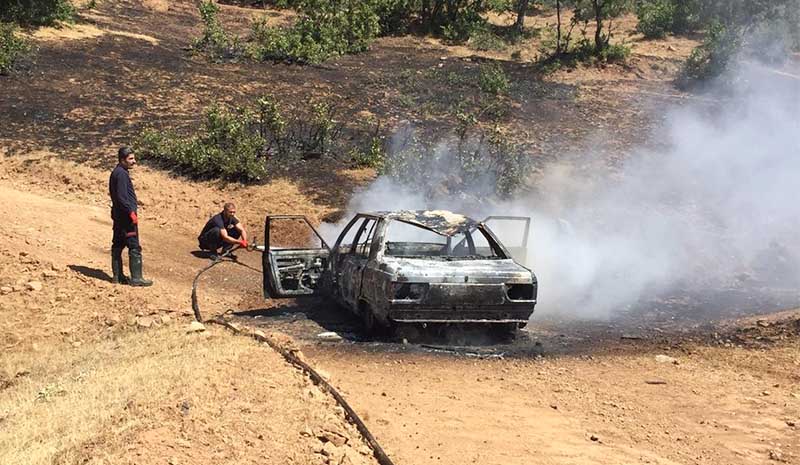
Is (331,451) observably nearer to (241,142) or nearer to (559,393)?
(559,393)

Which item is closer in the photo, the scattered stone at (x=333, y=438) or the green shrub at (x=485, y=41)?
the scattered stone at (x=333, y=438)

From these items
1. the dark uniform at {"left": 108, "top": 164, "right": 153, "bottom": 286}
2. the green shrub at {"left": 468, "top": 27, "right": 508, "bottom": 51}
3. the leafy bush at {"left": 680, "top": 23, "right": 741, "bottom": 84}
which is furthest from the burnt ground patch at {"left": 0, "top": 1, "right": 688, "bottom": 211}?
the dark uniform at {"left": 108, "top": 164, "right": 153, "bottom": 286}

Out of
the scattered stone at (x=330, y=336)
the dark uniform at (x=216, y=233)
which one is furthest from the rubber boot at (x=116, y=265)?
the scattered stone at (x=330, y=336)

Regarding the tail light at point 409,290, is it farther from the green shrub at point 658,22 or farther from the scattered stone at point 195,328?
the green shrub at point 658,22

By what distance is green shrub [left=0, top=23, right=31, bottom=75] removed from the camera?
2000 cm

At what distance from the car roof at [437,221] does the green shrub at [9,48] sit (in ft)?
50.4

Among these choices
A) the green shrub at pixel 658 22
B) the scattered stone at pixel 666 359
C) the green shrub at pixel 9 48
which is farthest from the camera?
the green shrub at pixel 658 22

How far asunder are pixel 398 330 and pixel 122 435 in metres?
3.50

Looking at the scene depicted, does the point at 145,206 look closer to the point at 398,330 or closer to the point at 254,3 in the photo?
the point at 398,330

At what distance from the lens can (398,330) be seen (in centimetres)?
801

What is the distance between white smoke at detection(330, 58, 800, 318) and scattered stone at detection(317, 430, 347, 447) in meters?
5.63

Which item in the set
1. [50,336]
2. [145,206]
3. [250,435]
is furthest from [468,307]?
[145,206]

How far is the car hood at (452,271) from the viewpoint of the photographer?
7.61 metres

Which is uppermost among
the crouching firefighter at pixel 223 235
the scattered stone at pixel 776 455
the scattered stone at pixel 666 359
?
the scattered stone at pixel 776 455
